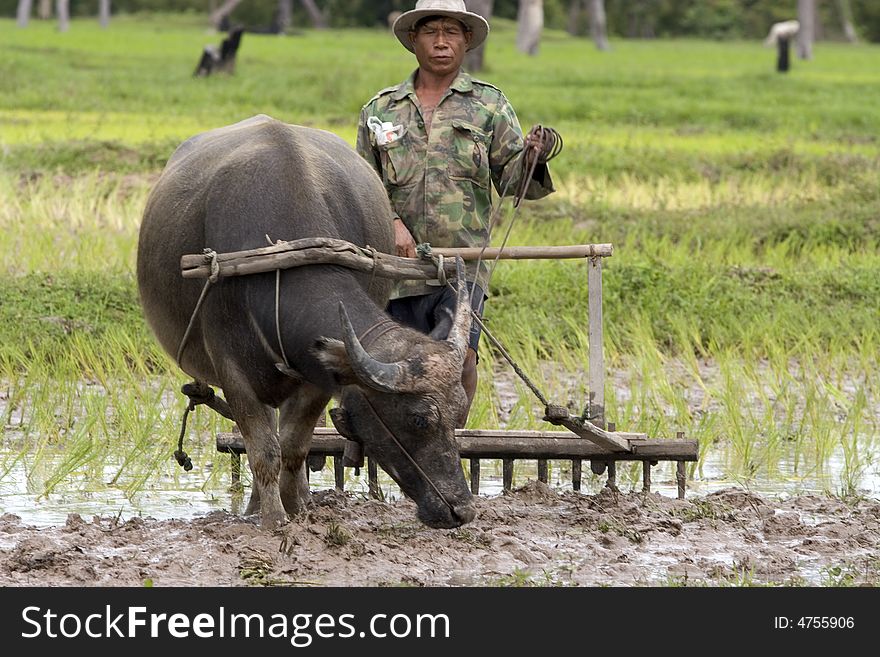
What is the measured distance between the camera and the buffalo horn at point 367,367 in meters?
3.98

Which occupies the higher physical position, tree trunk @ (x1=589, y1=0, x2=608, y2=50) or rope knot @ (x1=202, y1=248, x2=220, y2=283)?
tree trunk @ (x1=589, y1=0, x2=608, y2=50)

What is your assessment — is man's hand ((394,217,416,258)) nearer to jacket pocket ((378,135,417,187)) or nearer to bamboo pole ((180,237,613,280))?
jacket pocket ((378,135,417,187))

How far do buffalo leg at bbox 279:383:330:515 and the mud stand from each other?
0.33 feet

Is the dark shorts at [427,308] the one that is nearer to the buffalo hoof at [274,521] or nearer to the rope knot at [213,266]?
the buffalo hoof at [274,521]

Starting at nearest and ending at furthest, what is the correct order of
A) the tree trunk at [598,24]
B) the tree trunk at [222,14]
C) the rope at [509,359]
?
the rope at [509,359] < the tree trunk at [598,24] < the tree trunk at [222,14]

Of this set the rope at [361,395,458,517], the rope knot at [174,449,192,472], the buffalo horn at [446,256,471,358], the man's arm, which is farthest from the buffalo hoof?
the man's arm

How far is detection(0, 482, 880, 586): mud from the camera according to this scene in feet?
14.6

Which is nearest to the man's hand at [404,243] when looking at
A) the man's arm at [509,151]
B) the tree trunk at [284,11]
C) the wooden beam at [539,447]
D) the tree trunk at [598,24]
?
the man's arm at [509,151]

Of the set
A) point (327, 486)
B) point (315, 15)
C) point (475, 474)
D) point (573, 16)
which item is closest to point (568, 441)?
point (475, 474)

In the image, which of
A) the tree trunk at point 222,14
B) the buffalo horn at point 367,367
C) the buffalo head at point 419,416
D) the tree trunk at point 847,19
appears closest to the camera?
the buffalo horn at point 367,367

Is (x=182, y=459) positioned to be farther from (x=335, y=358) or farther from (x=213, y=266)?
(x=335, y=358)

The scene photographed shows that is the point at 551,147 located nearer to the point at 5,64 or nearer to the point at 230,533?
the point at 230,533

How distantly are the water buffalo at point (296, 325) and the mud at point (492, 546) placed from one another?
0.77 feet

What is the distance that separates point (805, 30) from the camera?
35625 mm
